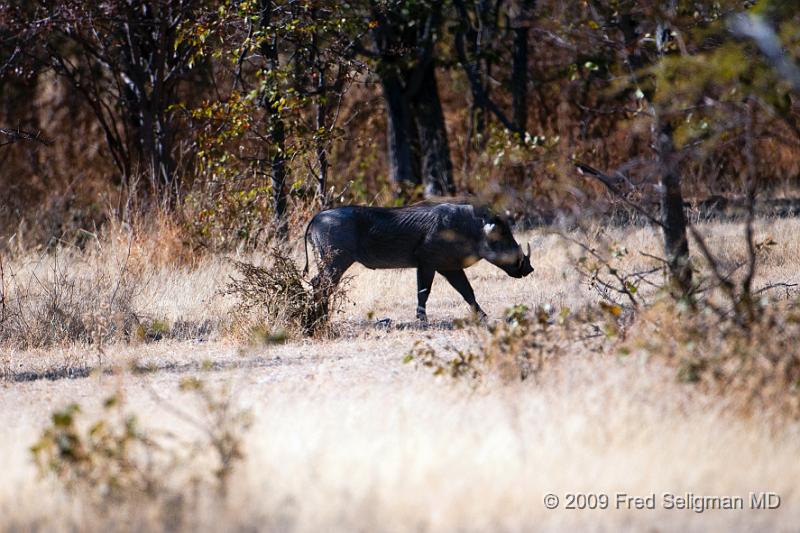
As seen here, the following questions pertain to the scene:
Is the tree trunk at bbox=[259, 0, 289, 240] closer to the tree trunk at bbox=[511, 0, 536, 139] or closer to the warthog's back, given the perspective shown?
the warthog's back

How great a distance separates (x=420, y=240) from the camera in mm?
9781

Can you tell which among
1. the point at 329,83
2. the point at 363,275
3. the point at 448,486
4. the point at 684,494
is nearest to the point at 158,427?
the point at 448,486

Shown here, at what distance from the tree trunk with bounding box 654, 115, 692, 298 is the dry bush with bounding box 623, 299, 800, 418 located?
597 mm

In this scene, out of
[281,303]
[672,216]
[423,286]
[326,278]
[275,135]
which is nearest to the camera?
[672,216]

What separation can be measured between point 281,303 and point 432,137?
8851 mm

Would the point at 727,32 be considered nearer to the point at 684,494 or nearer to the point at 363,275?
the point at 684,494

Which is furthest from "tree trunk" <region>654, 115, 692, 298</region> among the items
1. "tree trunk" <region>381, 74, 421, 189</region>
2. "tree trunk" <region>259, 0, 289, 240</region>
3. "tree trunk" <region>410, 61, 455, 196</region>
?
"tree trunk" <region>410, 61, 455, 196</region>

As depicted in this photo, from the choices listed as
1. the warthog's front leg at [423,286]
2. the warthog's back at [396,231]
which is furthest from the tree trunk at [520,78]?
the warthog's front leg at [423,286]

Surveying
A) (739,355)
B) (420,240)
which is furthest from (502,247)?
(739,355)

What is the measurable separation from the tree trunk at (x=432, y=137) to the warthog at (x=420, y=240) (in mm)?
7194

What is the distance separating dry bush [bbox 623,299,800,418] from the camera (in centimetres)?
515

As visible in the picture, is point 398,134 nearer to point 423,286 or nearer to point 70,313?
point 423,286

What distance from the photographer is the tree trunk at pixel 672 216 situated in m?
6.37

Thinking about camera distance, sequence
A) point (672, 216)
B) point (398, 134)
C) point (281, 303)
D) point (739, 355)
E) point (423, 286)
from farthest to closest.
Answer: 1. point (398, 134)
2. point (423, 286)
3. point (281, 303)
4. point (672, 216)
5. point (739, 355)
